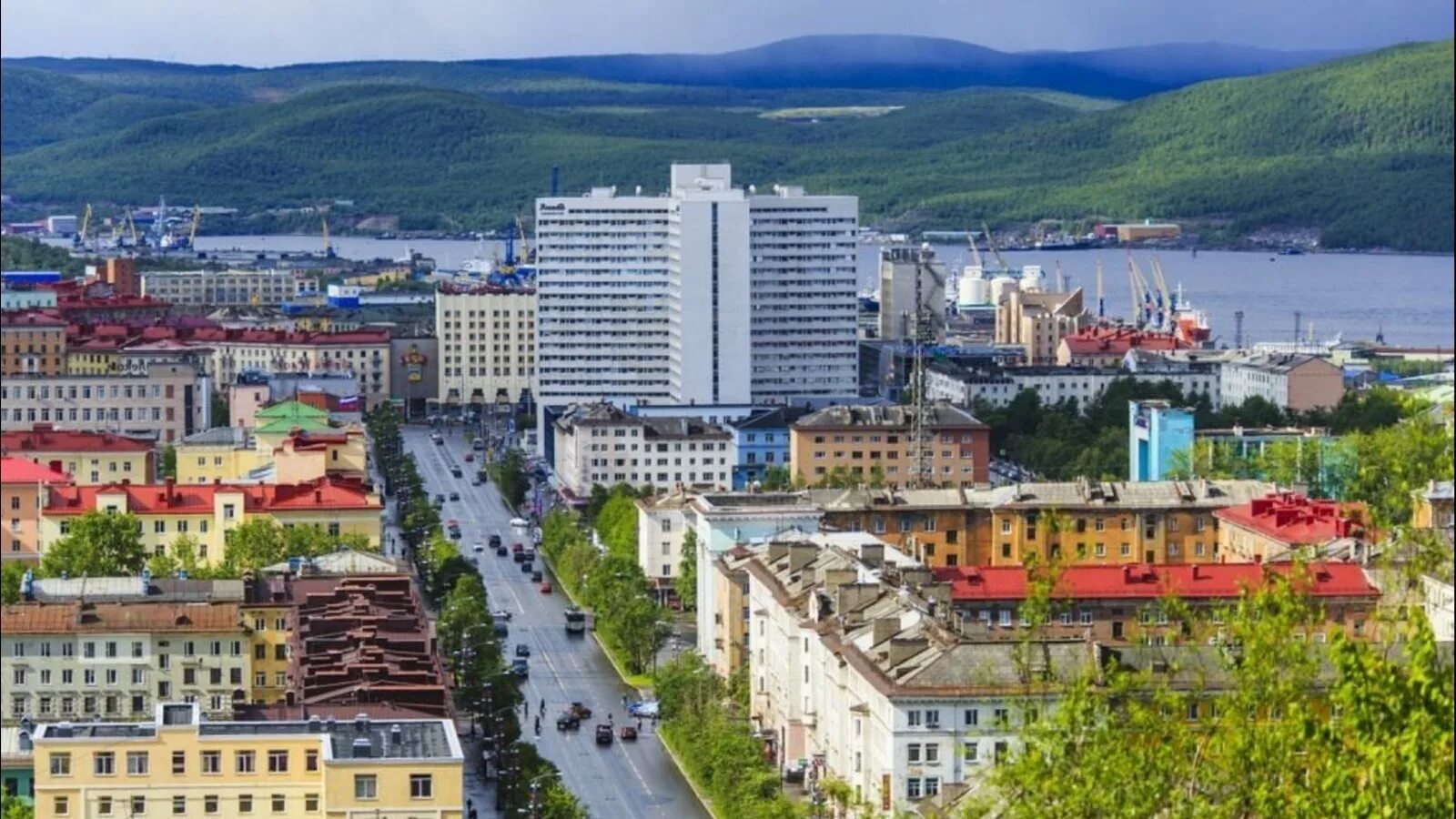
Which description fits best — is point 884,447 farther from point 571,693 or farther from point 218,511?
point 571,693

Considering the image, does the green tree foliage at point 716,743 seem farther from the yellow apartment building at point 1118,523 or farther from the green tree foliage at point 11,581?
the green tree foliage at point 11,581

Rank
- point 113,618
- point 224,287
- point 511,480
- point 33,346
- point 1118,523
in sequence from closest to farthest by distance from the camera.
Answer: point 113,618 → point 1118,523 → point 511,480 → point 33,346 → point 224,287

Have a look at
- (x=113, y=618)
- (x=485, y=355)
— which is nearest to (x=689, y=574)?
(x=113, y=618)

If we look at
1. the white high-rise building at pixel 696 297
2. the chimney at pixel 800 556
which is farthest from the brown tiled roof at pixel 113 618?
the white high-rise building at pixel 696 297

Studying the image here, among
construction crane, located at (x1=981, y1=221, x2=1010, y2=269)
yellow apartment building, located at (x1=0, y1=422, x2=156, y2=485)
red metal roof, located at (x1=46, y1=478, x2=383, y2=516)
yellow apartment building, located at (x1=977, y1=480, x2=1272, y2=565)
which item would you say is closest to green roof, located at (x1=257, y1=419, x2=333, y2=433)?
yellow apartment building, located at (x1=0, y1=422, x2=156, y2=485)

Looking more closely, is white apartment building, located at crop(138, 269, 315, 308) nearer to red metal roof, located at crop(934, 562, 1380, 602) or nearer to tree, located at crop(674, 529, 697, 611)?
tree, located at crop(674, 529, 697, 611)

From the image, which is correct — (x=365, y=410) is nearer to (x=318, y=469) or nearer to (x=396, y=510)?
(x=396, y=510)
